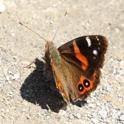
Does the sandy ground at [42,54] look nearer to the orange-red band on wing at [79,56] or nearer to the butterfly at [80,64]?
the butterfly at [80,64]

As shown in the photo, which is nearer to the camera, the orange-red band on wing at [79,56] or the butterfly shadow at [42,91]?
the orange-red band on wing at [79,56]

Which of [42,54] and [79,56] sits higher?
[79,56]

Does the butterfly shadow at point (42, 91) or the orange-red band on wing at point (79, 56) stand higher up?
the orange-red band on wing at point (79, 56)

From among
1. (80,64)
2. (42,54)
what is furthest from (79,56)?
(42,54)

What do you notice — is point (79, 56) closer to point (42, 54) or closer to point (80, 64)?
point (80, 64)

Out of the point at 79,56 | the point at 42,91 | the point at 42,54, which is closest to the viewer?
the point at 79,56

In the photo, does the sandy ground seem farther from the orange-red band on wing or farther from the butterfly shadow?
the orange-red band on wing

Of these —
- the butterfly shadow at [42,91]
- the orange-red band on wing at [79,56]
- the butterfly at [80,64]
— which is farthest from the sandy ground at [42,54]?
the orange-red band on wing at [79,56]

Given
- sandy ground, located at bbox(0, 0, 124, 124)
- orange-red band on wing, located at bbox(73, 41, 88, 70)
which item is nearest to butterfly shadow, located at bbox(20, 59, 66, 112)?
sandy ground, located at bbox(0, 0, 124, 124)
